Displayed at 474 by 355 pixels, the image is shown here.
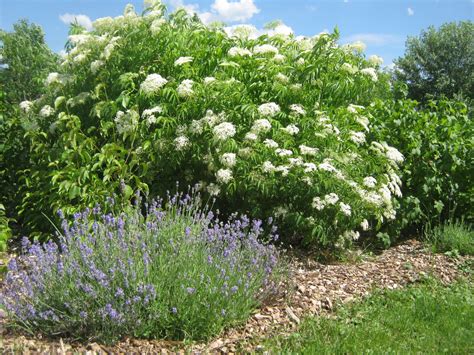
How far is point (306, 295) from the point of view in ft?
13.8

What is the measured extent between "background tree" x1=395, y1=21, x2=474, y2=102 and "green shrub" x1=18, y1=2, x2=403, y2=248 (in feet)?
42.2

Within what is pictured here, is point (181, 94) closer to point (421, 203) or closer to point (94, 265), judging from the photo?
point (94, 265)

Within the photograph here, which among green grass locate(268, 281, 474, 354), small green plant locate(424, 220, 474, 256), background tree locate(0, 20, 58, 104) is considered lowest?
green grass locate(268, 281, 474, 354)

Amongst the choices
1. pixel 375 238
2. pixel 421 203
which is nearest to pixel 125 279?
pixel 375 238

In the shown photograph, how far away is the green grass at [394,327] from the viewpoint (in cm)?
338

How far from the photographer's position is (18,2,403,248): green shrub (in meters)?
4.75

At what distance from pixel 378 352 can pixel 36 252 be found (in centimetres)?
245

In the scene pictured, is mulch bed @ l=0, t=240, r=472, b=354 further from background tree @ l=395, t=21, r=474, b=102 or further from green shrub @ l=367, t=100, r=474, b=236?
background tree @ l=395, t=21, r=474, b=102

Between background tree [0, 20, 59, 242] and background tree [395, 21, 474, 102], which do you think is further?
background tree [395, 21, 474, 102]

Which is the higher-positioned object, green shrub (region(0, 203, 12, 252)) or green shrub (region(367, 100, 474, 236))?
green shrub (region(367, 100, 474, 236))

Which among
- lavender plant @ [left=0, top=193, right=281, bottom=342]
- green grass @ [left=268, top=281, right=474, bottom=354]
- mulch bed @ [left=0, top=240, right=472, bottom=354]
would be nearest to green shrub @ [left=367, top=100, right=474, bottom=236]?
mulch bed @ [left=0, top=240, right=472, bottom=354]

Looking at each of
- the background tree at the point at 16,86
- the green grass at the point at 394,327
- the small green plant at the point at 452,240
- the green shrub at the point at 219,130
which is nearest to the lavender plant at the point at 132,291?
the green grass at the point at 394,327

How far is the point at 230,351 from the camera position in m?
3.27

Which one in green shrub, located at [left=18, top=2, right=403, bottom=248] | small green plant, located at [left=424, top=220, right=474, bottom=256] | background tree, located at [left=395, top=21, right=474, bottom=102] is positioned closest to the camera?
green shrub, located at [left=18, top=2, right=403, bottom=248]
